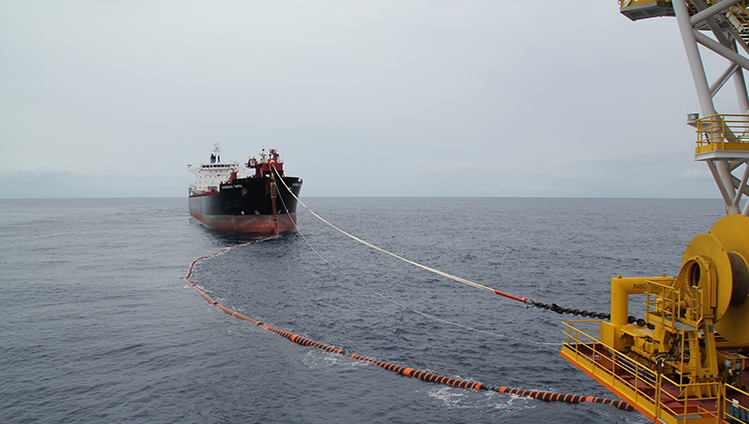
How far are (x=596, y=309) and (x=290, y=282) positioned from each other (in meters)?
21.3

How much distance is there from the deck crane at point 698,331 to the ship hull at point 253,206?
157 feet

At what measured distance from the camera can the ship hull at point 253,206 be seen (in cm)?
5397

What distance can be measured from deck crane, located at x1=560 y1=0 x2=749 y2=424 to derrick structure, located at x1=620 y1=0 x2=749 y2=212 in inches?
1.4

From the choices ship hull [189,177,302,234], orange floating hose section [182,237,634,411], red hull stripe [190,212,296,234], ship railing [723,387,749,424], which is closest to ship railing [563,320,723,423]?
ship railing [723,387,749,424]

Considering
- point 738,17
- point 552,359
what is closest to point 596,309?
point 552,359

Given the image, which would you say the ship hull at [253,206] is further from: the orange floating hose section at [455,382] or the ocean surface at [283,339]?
the orange floating hose section at [455,382]

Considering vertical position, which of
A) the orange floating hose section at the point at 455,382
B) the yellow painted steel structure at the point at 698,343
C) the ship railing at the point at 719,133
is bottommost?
the orange floating hose section at the point at 455,382

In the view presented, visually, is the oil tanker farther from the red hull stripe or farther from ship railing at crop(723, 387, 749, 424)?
ship railing at crop(723, 387, 749, 424)

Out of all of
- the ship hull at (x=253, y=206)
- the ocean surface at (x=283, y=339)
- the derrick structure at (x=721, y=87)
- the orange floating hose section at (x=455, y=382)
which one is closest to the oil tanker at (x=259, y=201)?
the ship hull at (x=253, y=206)

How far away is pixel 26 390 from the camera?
50.8ft

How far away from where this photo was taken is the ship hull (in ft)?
177

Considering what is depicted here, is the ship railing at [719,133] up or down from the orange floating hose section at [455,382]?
up

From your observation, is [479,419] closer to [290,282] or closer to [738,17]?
[738,17]

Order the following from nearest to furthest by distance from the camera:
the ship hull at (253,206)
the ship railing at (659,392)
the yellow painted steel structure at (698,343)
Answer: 1. the ship railing at (659,392)
2. the yellow painted steel structure at (698,343)
3. the ship hull at (253,206)
